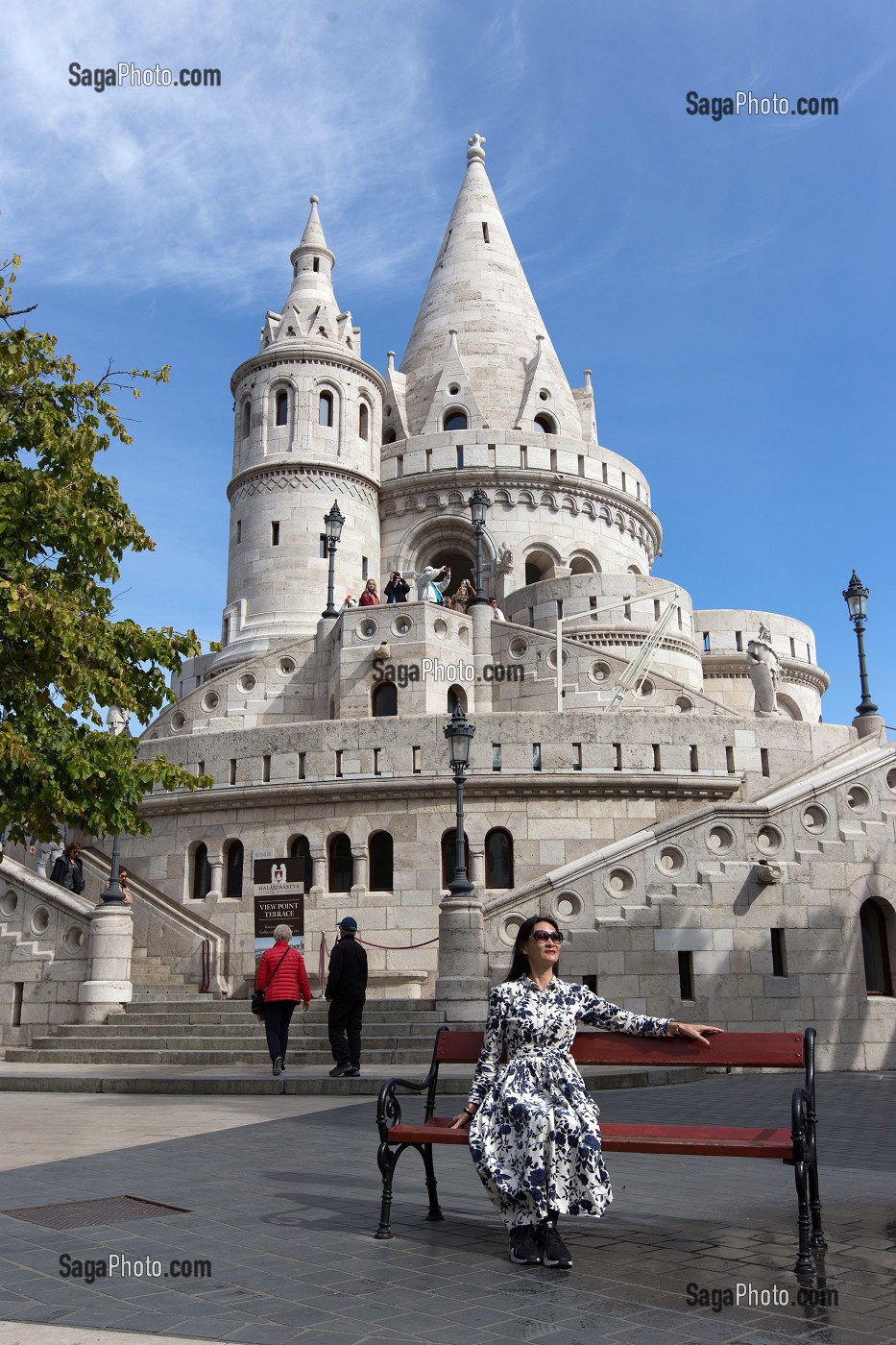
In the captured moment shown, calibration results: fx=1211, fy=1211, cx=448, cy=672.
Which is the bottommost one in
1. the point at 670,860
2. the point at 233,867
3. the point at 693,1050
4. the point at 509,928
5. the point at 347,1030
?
the point at 347,1030

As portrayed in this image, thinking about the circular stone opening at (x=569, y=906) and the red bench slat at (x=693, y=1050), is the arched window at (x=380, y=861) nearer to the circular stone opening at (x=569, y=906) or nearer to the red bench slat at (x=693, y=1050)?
the circular stone opening at (x=569, y=906)

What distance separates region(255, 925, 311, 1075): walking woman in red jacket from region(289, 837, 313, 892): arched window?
8285 millimetres

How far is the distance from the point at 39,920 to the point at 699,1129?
14497mm

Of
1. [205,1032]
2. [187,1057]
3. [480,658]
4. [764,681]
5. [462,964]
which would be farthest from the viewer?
[480,658]

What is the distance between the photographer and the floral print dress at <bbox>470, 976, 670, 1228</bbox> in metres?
5.09

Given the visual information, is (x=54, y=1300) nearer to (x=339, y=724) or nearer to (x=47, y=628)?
(x=47, y=628)

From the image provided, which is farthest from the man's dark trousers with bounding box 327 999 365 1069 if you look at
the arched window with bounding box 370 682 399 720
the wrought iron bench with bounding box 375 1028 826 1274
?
the arched window with bounding box 370 682 399 720

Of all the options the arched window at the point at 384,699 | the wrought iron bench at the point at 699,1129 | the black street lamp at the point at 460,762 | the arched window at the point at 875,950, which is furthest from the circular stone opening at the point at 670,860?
the arched window at the point at 384,699

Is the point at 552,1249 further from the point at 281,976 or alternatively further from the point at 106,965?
the point at 106,965

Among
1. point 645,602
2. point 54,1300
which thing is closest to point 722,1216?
point 54,1300

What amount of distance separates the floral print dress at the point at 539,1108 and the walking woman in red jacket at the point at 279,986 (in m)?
7.44

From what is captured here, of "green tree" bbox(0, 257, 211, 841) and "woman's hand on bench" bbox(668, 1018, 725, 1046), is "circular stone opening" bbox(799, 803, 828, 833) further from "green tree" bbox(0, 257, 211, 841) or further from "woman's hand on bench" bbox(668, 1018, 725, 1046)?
"woman's hand on bench" bbox(668, 1018, 725, 1046)

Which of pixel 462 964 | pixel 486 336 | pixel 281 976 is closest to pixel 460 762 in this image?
pixel 462 964

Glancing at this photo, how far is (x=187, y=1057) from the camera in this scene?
15258 mm
